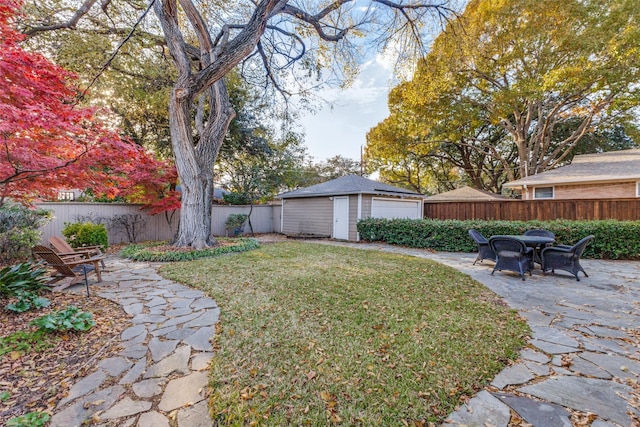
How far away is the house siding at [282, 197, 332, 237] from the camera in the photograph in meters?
12.5

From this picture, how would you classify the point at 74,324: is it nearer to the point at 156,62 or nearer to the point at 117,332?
the point at 117,332

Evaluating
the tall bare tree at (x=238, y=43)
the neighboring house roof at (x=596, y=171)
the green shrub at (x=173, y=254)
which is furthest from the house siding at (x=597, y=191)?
the green shrub at (x=173, y=254)

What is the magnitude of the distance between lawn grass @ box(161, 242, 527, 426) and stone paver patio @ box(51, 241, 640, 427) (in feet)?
0.53

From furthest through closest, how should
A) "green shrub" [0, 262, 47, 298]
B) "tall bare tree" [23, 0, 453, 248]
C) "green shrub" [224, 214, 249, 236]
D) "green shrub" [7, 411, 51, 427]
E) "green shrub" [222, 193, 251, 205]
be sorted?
"green shrub" [222, 193, 251, 205] → "green shrub" [224, 214, 249, 236] → "tall bare tree" [23, 0, 453, 248] → "green shrub" [0, 262, 47, 298] → "green shrub" [7, 411, 51, 427]

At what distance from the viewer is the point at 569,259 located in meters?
5.33

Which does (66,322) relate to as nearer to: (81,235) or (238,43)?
(238,43)

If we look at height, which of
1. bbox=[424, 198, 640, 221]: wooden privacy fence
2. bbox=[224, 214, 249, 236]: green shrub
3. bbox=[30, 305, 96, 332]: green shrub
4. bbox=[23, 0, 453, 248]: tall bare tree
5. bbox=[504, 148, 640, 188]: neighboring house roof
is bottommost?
→ bbox=[30, 305, 96, 332]: green shrub

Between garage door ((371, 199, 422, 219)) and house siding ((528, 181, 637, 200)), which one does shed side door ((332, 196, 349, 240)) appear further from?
house siding ((528, 181, 637, 200))

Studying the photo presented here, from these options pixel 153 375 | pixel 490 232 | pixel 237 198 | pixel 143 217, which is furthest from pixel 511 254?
pixel 237 198

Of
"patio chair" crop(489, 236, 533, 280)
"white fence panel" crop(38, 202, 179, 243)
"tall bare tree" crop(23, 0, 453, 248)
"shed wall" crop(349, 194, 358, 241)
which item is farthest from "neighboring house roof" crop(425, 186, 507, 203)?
"white fence panel" crop(38, 202, 179, 243)

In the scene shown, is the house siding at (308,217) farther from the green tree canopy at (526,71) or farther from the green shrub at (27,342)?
the green shrub at (27,342)

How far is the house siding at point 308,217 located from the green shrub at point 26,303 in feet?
32.2

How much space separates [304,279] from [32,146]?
14.2 feet

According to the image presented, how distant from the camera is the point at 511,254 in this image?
548cm
